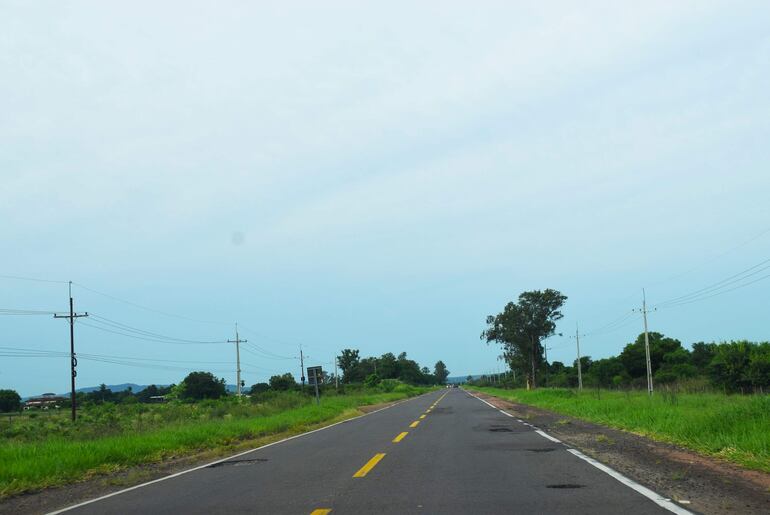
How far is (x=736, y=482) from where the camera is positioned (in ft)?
29.3

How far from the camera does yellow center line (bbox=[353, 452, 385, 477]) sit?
1065 centimetres

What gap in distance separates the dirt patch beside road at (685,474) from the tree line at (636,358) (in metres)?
28.2

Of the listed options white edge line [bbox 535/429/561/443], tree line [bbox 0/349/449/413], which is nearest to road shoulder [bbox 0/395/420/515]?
white edge line [bbox 535/429/561/443]

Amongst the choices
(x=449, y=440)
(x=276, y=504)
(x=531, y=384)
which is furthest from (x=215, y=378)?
(x=276, y=504)

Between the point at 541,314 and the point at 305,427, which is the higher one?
the point at 541,314

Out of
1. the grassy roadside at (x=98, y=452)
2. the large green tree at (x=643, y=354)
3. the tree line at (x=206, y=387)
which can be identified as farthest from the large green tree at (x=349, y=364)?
the grassy roadside at (x=98, y=452)

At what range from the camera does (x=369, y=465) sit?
11.7 m

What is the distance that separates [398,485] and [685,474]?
454 cm

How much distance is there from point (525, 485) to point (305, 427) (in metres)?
17.5

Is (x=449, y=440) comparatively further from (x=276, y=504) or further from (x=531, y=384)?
(x=531, y=384)

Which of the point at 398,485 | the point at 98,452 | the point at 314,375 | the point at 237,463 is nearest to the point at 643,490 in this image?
the point at 398,485

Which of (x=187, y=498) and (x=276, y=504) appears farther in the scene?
(x=187, y=498)

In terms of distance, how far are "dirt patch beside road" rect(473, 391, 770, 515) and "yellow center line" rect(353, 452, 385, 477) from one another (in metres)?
4.26

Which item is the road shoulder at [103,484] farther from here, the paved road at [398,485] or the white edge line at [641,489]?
the white edge line at [641,489]
